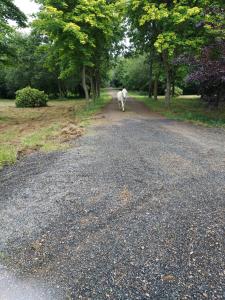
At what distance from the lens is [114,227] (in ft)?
13.1

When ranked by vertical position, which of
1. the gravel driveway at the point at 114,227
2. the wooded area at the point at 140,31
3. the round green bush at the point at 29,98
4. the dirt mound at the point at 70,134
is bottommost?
the gravel driveway at the point at 114,227

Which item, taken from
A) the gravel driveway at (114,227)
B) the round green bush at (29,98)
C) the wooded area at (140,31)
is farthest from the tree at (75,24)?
the round green bush at (29,98)

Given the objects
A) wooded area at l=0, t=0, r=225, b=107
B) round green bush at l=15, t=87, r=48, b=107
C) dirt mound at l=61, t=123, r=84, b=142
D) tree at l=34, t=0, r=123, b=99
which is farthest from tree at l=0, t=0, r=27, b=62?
round green bush at l=15, t=87, r=48, b=107

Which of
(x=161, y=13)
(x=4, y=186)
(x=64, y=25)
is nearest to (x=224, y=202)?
(x=4, y=186)

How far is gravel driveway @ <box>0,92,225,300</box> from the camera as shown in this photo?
9.69 ft

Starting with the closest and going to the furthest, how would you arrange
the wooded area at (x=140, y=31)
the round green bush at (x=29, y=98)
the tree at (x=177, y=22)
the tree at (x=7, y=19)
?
the wooded area at (x=140, y=31)
the tree at (x=177, y=22)
the tree at (x=7, y=19)
the round green bush at (x=29, y=98)

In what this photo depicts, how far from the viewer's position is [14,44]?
1681 centimetres

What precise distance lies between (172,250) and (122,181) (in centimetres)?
233

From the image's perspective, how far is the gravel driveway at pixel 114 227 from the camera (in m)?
2.95

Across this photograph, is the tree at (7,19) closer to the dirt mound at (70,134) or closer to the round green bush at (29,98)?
the dirt mound at (70,134)

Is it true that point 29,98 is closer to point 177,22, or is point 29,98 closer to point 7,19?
point 7,19

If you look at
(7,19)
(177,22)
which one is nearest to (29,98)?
(7,19)

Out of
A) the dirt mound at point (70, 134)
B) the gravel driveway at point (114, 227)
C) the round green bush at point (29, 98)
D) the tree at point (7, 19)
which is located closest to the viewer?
the gravel driveway at point (114, 227)

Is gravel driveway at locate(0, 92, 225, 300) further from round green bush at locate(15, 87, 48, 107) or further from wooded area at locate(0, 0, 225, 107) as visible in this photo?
round green bush at locate(15, 87, 48, 107)
